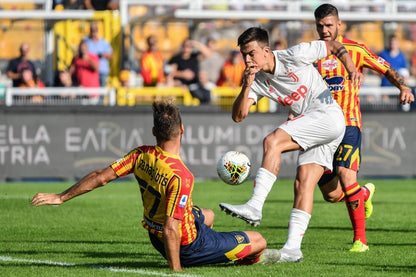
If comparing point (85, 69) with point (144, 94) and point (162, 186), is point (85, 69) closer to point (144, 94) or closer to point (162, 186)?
point (144, 94)

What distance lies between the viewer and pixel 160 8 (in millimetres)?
21109

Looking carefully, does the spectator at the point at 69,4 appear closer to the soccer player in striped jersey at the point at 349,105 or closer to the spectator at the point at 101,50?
the spectator at the point at 101,50

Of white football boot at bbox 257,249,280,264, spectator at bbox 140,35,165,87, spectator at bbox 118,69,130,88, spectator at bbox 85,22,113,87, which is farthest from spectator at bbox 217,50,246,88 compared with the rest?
white football boot at bbox 257,249,280,264

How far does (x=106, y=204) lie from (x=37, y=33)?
23.2ft

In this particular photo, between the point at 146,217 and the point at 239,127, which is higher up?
the point at 146,217

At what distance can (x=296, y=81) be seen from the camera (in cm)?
827

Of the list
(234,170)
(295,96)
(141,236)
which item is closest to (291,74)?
(295,96)

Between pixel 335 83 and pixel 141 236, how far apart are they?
278 cm

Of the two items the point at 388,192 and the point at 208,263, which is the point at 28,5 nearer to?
the point at 388,192

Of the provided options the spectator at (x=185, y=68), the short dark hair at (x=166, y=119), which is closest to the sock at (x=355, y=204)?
the short dark hair at (x=166, y=119)

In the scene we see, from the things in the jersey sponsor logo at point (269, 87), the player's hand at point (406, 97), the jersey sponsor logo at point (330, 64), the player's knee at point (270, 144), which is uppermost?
the jersey sponsor logo at point (330, 64)

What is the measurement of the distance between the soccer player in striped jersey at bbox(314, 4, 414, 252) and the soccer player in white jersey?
0.79 meters

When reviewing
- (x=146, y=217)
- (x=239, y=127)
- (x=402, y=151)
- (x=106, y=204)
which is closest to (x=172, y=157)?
(x=146, y=217)

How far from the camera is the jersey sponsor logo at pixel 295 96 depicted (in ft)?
27.2
